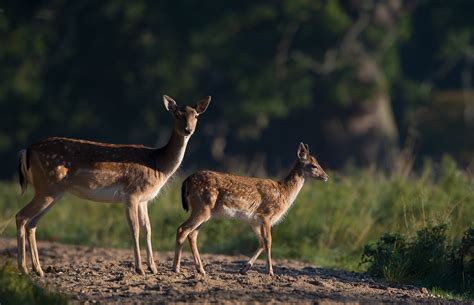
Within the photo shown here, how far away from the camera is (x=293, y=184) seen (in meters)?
13.1

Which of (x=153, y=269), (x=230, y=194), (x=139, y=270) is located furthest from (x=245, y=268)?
(x=139, y=270)

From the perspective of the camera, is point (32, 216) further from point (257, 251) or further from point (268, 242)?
point (268, 242)

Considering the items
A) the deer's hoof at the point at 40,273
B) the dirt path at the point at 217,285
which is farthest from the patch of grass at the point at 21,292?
the deer's hoof at the point at 40,273

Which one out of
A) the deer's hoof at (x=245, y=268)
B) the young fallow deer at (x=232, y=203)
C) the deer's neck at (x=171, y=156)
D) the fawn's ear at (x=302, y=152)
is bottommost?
the deer's hoof at (x=245, y=268)

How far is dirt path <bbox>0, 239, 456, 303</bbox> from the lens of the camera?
10320 millimetres

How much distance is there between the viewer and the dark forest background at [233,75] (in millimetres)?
31234

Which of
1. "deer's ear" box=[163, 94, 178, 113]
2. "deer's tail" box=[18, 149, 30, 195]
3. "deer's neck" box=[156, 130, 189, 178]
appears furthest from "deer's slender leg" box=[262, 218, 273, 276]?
"deer's tail" box=[18, 149, 30, 195]

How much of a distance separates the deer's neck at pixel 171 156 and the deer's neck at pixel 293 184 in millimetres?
1376

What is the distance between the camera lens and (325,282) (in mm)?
11625

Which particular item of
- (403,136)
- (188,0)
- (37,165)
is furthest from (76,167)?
(403,136)

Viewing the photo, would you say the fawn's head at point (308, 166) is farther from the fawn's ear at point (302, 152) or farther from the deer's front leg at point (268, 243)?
the deer's front leg at point (268, 243)

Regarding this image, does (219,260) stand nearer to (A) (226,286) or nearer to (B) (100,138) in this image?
(A) (226,286)

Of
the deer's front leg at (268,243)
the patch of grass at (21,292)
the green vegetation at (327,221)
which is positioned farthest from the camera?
the green vegetation at (327,221)

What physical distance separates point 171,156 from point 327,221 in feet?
15.3
